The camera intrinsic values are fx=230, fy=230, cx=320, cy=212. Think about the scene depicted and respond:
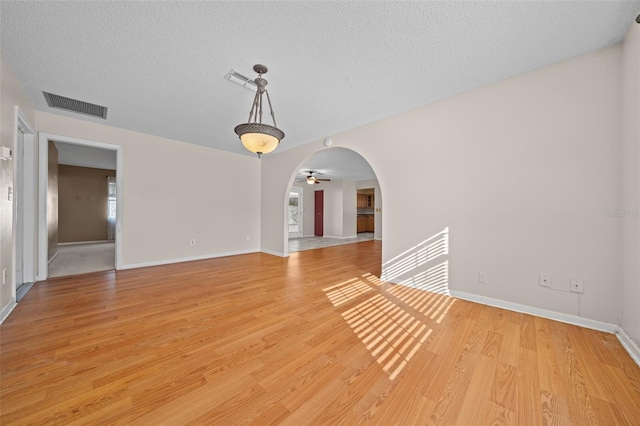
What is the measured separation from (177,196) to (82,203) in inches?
226

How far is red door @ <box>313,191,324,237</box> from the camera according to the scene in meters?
9.82

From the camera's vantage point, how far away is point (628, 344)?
1759 millimetres

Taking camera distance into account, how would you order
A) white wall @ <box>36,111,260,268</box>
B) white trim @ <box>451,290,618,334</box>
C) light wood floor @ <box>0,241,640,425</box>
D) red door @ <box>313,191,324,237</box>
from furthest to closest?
red door @ <box>313,191,324,237</box> < white wall @ <box>36,111,260,268</box> < white trim @ <box>451,290,618,334</box> < light wood floor @ <box>0,241,640,425</box>

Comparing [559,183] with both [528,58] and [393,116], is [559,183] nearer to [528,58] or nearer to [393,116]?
[528,58]

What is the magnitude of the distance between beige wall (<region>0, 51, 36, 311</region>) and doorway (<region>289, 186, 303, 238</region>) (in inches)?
295

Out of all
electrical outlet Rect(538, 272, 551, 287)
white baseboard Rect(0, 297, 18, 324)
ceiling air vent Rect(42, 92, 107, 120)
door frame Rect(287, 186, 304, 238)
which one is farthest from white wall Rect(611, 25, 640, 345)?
door frame Rect(287, 186, 304, 238)

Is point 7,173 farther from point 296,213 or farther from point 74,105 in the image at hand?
point 296,213

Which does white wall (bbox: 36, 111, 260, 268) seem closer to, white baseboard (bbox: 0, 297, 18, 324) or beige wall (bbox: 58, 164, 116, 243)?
white baseboard (bbox: 0, 297, 18, 324)

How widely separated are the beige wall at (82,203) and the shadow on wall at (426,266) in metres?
9.82

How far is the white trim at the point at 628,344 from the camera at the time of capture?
1.63m

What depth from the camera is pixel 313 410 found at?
1225 millimetres

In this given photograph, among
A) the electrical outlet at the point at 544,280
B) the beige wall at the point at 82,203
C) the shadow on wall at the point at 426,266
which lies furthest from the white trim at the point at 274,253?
the beige wall at the point at 82,203

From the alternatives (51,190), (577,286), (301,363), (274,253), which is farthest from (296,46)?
(51,190)

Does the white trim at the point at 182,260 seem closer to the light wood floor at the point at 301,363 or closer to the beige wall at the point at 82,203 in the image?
the light wood floor at the point at 301,363
